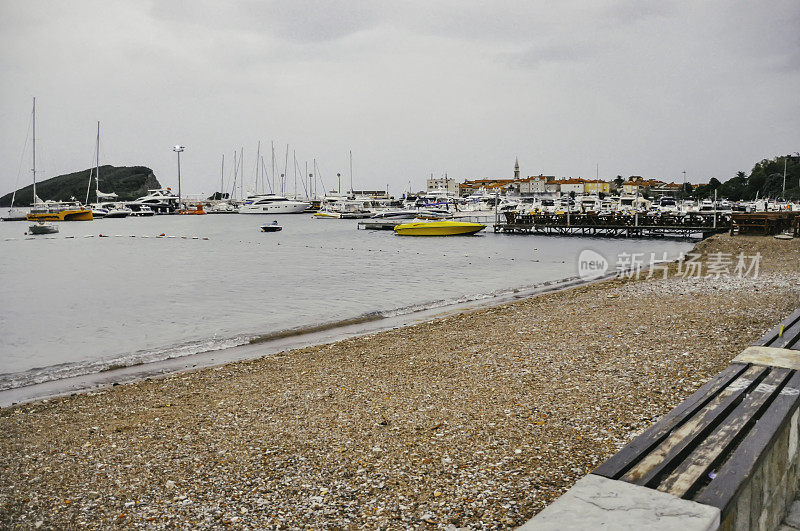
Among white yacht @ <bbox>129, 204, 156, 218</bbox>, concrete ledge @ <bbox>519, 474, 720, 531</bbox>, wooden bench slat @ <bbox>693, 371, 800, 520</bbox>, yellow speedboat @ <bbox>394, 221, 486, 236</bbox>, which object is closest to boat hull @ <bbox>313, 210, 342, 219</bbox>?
white yacht @ <bbox>129, 204, 156, 218</bbox>

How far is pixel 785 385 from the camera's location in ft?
15.1

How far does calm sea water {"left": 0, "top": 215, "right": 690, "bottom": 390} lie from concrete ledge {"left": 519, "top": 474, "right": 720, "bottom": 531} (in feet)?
34.5

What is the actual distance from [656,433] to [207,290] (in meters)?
22.2

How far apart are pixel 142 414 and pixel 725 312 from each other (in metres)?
10.9

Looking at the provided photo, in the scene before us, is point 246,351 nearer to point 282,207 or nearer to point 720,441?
point 720,441

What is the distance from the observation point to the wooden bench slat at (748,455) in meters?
2.91

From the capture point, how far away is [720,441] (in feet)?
11.7

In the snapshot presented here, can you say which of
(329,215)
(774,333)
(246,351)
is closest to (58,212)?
(329,215)

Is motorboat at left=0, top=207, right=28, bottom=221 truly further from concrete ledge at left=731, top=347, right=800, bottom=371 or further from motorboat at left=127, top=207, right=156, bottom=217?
concrete ledge at left=731, top=347, right=800, bottom=371

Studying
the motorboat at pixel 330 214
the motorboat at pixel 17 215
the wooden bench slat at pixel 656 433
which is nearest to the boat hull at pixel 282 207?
the motorboat at pixel 330 214

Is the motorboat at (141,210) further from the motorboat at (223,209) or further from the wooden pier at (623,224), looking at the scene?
the wooden pier at (623,224)

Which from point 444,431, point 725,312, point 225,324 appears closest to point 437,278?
point 225,324

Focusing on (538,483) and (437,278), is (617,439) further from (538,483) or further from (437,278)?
(437,278)

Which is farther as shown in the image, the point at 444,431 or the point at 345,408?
the point at 345,408
